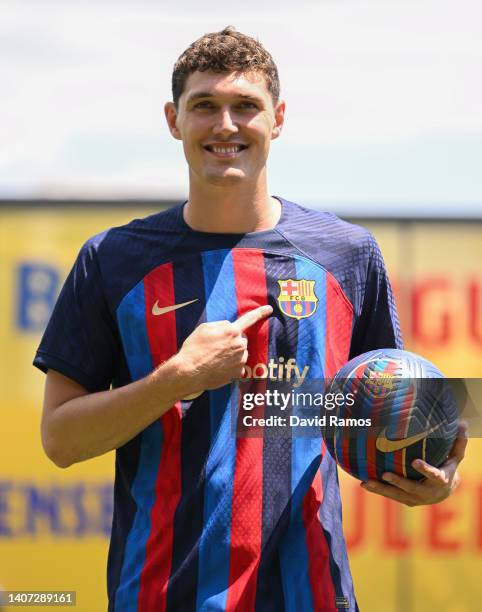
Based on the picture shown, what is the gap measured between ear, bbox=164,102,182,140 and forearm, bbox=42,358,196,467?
0.84 meters

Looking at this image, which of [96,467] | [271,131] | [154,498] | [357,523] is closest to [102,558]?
[96,467]

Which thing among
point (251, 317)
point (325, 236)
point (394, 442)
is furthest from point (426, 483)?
point (325, 236)

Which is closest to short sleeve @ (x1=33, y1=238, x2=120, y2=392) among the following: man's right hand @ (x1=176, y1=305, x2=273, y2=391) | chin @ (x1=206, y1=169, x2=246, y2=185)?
man's right hand @ (x1=176, y1=305, x2=273, y2=391)

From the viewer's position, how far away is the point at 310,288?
3.20m

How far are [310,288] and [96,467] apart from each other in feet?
9.73

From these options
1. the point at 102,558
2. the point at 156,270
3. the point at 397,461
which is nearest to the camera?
the point at 397,461

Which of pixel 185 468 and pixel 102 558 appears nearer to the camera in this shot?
pixel 185 468

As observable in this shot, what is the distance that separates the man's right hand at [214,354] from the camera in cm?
292

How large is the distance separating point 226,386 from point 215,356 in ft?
0.65

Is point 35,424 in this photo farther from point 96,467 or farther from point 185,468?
point 185,468

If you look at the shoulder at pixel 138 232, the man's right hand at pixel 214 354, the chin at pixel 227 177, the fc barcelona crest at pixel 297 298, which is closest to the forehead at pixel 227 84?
the chin at pixel 227 177

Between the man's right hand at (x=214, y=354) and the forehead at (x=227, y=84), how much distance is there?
2.39ft

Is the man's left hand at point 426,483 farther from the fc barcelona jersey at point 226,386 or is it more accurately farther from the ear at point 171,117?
the ear at point 171,117

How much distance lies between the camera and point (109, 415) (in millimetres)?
3010
